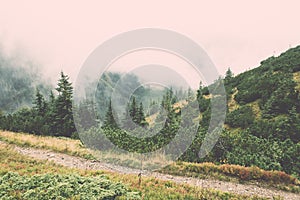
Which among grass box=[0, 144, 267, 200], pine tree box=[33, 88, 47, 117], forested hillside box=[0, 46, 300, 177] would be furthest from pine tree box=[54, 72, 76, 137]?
grass box=[0, 144, 267, 200]

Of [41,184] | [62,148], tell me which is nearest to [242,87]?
[62,148]

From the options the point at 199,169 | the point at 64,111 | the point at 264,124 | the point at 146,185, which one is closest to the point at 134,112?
the point at 64,111

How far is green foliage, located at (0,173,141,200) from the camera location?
9305 mm

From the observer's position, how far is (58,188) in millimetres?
9656

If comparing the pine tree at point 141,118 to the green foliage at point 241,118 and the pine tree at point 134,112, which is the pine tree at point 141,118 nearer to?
the pine tree at point 134,112

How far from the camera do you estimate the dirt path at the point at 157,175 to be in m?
13.0

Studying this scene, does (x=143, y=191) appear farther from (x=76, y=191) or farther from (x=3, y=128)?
(x=3, y=128)

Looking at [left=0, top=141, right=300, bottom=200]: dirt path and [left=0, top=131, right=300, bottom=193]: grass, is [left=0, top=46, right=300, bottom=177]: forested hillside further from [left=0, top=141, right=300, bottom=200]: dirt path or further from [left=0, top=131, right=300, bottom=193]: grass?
[left=0, top=141, right=300, bottom=200]: dirt path

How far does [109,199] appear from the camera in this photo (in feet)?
31.9

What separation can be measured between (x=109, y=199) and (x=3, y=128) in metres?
20.8

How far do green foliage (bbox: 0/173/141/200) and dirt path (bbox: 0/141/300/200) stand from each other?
433 centimetres

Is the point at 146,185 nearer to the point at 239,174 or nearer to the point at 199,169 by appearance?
the point at 199,169

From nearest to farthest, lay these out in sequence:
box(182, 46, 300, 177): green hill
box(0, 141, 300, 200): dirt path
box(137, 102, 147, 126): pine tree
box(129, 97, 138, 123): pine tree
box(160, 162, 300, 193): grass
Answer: box(0, 141, 300, 200): dirt path, box(160, 162, 300, 193): grass, box(182, 46, 300, 177): green hill, box(129, 97, 138, 123): pine tree, box(137, 102, 147, 126): pine tree

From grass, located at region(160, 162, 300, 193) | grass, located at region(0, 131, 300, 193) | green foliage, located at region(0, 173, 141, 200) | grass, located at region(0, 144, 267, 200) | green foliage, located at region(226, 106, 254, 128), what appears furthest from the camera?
green foliage, located at region(226, 106, 254, 128)
